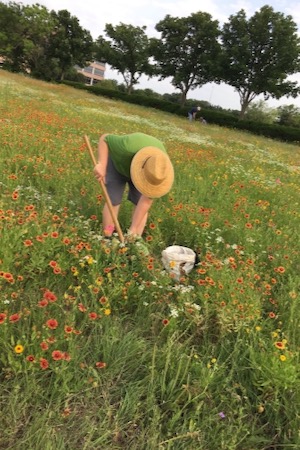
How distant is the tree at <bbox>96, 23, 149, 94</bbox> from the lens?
4562cm

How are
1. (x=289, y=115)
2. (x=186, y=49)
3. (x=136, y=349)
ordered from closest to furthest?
(x=136, y=349) → (x=186, y=49) → (x=289, y=115)

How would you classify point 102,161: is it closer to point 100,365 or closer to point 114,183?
point 114,183

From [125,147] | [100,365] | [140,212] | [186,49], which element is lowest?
[100,365]

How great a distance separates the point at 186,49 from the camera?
40812mm

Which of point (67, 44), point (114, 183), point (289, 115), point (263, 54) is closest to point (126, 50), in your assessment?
point (67, 44)

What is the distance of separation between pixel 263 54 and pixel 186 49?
33.5 ft

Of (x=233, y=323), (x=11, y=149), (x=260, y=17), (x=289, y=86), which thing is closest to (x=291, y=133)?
(x=289, y=86)

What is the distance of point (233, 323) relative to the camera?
271 cm

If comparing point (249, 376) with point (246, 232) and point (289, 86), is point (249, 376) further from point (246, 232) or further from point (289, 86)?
point (289, 86)

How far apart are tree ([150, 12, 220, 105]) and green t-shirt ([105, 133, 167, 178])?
37539 mm

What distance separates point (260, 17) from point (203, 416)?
39695mm

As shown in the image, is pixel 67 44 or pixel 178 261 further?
pixel 67 44

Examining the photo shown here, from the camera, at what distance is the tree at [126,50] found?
150ft

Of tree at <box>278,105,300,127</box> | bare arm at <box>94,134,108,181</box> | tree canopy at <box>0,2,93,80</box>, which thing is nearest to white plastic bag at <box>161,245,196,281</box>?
bare arm at <box>94,134,108,181</box>
